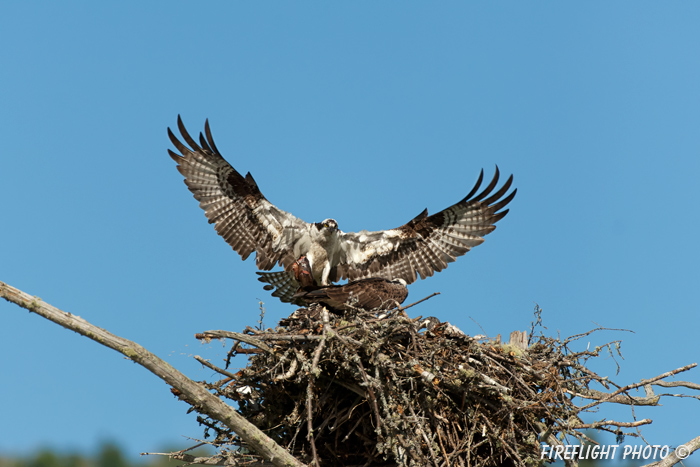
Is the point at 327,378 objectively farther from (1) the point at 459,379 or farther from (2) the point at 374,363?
(1) the point at 459,379

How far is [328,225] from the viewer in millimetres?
8969

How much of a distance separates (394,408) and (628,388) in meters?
2.10

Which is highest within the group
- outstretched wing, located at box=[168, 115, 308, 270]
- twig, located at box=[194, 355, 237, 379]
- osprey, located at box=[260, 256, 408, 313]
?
outstretched wing, located at box=[168, 115, 308, 270]

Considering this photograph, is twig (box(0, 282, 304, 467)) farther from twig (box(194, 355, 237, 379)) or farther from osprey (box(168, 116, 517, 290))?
osprey (box(168, 116, 517, 290))

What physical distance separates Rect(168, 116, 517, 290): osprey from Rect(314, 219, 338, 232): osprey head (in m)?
0.04

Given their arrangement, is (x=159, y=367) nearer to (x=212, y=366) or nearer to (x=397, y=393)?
(x=212, y=366)

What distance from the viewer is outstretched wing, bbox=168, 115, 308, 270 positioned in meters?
9.30

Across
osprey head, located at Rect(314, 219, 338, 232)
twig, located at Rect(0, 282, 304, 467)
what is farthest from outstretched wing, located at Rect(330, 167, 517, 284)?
twig, located at Rect(0, 282, 304, 467)

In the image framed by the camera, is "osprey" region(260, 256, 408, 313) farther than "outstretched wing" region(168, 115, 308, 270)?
No

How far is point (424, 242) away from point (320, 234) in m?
1.51

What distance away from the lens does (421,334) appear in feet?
22.3

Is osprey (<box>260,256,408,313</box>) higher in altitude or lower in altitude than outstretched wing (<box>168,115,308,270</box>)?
lower

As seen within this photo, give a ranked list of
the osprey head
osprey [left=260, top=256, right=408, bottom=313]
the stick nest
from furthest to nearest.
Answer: the osprey head, osprey [left=260, top=256, right=408, bottom=313], the stick nest

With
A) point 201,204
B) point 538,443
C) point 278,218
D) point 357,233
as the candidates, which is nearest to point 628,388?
point 538,443
